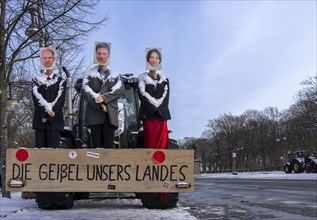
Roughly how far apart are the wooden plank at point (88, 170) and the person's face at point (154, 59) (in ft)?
3.55

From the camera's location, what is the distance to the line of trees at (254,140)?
79500mm

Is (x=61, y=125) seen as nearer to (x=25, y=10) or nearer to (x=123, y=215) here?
(x=123, y=215)

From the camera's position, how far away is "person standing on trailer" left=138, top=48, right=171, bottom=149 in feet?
15.6

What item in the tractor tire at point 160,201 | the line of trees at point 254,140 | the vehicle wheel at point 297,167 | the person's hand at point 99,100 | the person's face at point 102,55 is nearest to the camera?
the person's hand at point 99,100

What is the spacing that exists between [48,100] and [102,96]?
668 millimetres

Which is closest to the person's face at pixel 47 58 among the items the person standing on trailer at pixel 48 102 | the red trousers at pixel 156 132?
the person standing on trailer at pixel 48 102

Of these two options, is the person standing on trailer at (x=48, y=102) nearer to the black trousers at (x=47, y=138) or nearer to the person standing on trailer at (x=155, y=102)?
the black trousers at (x=47, y=138)

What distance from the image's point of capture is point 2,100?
12.5 m

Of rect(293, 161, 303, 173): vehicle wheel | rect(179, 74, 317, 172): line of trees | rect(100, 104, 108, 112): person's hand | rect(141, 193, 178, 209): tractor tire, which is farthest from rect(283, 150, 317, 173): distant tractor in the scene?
rect(100, 104, 108, 112): person's hand

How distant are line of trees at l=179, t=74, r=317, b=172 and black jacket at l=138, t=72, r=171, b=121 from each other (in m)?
63.9

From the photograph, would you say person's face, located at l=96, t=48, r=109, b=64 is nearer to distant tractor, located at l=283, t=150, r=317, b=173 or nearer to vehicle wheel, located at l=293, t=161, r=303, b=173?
distant tractor, located at l=283, t=150, r=317, b=173

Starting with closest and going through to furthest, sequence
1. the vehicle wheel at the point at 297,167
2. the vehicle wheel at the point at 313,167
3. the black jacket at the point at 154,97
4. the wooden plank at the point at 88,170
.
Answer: the wooden plank at the point at 88,170 → the black jacket at the point at 154,97 → the vehicle wheel at the point at 313,167 → the vehicle wheel at the point at 297,167

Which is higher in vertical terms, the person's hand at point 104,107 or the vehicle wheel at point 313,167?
the person's hand at point 104,107

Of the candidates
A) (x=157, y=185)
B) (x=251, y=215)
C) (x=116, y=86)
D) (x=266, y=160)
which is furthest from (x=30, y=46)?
(x=266, y=160)
